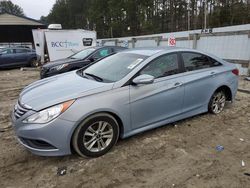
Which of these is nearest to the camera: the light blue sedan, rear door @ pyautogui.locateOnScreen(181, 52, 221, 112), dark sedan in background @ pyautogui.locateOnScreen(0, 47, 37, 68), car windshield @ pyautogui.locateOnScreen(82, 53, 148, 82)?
the light blue sedan

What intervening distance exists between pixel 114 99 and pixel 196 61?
202 cm

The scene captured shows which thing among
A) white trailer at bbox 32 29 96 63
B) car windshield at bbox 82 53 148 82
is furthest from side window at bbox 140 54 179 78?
white trailer at bbox 32 29 96 63

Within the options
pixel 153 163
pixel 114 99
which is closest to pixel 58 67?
pixel 114 99

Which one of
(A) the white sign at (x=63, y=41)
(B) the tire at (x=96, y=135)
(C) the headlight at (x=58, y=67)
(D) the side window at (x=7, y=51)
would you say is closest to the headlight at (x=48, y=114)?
(B) the tire at (x=96, y=135)

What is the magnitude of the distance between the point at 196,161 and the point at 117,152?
1116mm

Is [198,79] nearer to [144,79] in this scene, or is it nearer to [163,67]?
[163,67]

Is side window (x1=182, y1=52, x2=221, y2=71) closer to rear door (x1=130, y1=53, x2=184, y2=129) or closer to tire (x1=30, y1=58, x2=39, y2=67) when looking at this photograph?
rear door (x1=130, y1=53, x2=184, y2=129)

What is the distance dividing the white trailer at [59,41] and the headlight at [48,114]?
1204cm

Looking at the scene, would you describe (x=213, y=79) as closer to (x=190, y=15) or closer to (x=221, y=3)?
(x=221, y=3)

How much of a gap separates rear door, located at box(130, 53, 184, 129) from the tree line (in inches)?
1006

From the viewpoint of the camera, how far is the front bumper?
2.84m

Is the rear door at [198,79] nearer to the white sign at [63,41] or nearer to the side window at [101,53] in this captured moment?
the side window at [101,53]

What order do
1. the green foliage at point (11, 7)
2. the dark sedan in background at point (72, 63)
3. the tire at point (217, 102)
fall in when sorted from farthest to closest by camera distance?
1. the green foliage at point (11, 7)
2. the dark sedan in background at point (72, 63)
3. the tire at point (217, 102)

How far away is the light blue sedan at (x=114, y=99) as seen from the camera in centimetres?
292
